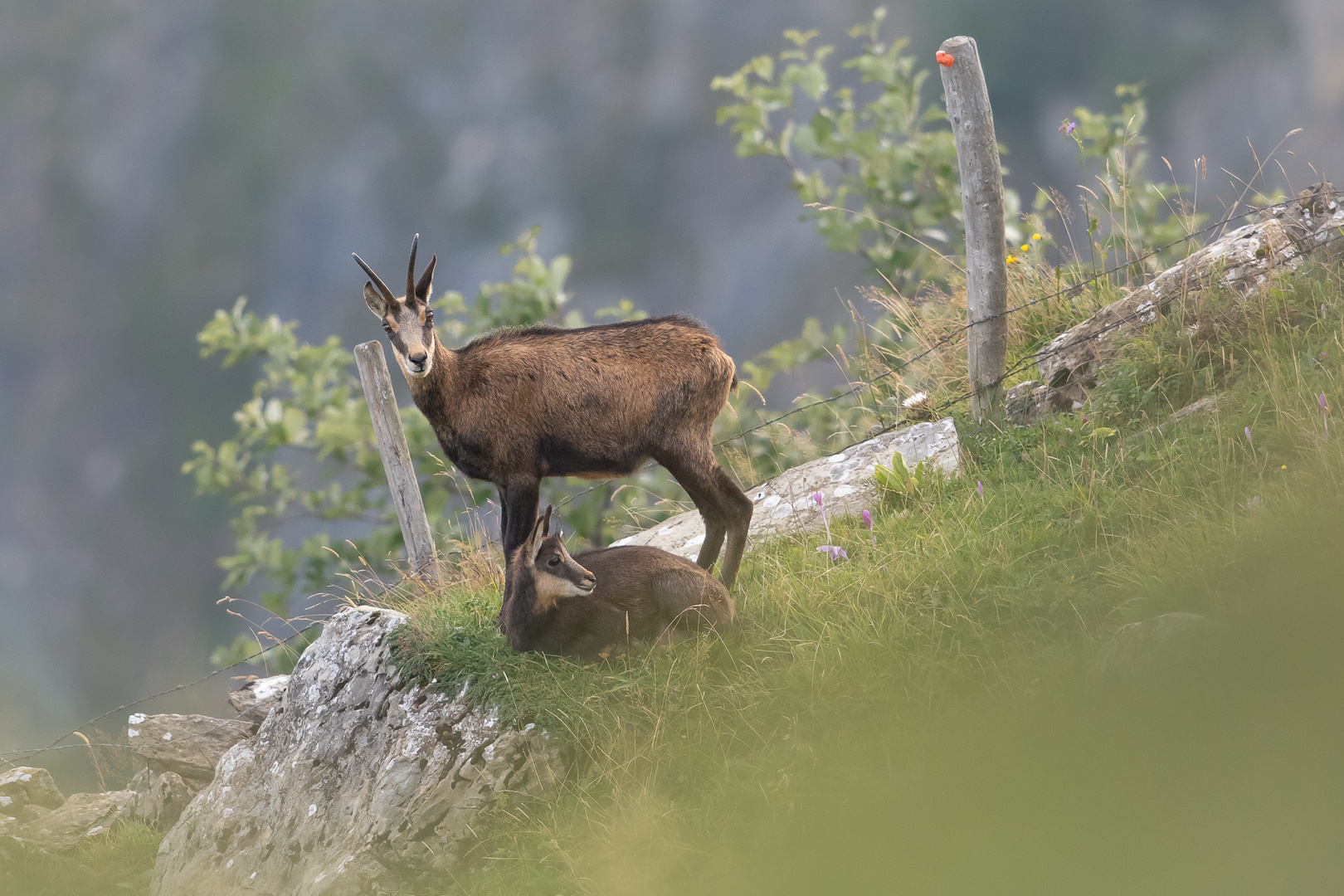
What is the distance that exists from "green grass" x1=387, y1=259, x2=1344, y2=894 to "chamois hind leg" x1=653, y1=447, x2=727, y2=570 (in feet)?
1.14

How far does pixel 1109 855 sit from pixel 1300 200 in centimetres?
640

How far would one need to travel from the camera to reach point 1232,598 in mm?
1537

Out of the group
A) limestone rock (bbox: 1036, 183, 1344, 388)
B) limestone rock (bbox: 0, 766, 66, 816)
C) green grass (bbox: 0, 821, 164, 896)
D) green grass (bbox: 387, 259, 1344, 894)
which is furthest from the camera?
limestone rock (bbox: 0, 766, 66, 816)

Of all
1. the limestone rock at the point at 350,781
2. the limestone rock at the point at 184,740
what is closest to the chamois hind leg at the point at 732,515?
the limestone rock at the point at 350,781

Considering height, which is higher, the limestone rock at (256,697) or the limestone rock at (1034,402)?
the limestone rock at (1034,402)

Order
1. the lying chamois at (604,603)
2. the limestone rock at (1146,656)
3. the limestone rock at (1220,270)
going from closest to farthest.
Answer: the limestone rock at (1146,656) < the lying chamois at (604,603) < the limestone rock at (1220,270)

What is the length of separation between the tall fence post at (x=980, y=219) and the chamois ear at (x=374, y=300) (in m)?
3.79

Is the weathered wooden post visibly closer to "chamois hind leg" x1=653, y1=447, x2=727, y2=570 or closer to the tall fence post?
"chamois hind leg" x1=653, y1=447, x2=727, y2=570

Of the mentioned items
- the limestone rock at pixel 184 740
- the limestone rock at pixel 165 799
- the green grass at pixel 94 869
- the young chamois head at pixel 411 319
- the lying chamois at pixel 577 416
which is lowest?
the green grass at pixel 94 869

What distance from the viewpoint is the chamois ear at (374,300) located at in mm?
4996

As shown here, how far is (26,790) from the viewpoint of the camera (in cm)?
750

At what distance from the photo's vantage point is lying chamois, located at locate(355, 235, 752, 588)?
197 inches

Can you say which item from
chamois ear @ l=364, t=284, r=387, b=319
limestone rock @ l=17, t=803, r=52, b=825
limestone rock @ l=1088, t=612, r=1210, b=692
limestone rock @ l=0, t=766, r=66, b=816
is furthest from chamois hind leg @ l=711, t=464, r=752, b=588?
limestone rock @ l=0, t=766, r=66, b=816

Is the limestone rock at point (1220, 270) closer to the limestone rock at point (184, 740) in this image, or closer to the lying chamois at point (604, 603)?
the lying chamois at point (604, 603)
